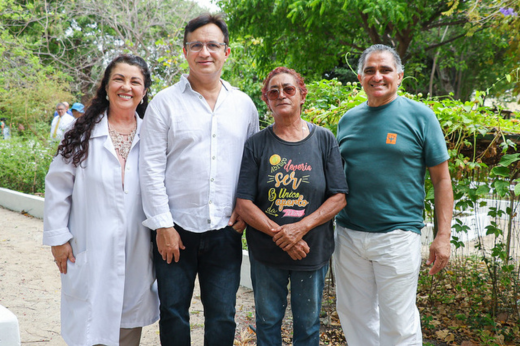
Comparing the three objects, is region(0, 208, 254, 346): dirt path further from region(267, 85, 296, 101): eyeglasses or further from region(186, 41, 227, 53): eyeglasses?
region(186, 41, 227, 53): eyeglasses

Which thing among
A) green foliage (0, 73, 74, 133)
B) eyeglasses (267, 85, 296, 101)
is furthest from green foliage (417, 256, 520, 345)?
green foliage (0, 73, 74, 133)

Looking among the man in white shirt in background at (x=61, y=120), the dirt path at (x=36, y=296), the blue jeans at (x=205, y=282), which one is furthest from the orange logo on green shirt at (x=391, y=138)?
the man in white shirt in background at (x=61, y=120)

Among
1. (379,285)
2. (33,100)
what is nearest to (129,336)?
(379,285)

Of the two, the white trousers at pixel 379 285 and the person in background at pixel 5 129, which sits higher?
the person in background at pixel 5 129

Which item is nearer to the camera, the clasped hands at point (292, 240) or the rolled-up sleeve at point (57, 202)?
the clasped hands at point (292, 240)

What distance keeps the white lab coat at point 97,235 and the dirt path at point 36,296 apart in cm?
121

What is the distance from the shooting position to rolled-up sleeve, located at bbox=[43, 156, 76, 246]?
263cm

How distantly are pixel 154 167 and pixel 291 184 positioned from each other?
788 mm

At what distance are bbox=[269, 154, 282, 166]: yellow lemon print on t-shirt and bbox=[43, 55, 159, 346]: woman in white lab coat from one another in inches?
32.1

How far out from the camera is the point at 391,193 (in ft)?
8.51

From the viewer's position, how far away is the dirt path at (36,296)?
3.85 metres

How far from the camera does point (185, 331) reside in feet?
8.82

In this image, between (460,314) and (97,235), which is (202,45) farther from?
(460,314)

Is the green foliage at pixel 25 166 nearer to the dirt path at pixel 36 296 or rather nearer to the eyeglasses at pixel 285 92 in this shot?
the dirt path at pixel 36 296
